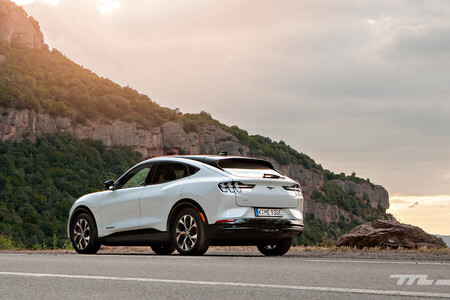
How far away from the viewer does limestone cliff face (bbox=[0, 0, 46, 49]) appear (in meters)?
121

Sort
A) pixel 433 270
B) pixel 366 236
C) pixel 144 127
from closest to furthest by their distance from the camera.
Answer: pixel 433 270
pixel 366 236
pixel 144 127

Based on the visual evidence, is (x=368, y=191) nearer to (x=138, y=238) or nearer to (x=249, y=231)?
(x=138, y=238)

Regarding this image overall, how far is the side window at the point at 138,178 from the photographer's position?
1280cm

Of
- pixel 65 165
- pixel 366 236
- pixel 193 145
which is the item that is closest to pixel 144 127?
pixel 193 145

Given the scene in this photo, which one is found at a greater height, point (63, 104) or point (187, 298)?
point (63, 104)

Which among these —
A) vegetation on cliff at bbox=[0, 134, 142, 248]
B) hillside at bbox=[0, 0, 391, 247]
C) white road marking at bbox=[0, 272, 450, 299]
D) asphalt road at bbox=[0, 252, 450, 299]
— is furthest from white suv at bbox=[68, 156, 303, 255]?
Answer: hillside at bbox=[0, 0, 391, 247]

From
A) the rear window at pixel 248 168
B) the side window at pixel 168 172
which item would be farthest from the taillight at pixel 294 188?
the side window at pixel 168 172

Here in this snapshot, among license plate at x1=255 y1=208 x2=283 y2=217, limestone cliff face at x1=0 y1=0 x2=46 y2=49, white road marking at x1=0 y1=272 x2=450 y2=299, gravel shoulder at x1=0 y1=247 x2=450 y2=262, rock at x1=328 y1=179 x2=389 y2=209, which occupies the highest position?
limestone cliff face at x1=0 y1=0 x2=46 y2=49

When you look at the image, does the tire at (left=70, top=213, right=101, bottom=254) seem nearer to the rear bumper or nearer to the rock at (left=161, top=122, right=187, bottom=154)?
the rear bumper

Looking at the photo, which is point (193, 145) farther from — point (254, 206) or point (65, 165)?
point (254, 206)

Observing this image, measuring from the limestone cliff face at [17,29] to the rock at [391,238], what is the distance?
111m

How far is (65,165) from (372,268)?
89649 millimetres

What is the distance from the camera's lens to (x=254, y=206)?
1130cm

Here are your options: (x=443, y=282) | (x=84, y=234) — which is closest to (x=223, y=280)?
(x=443, y=282)
